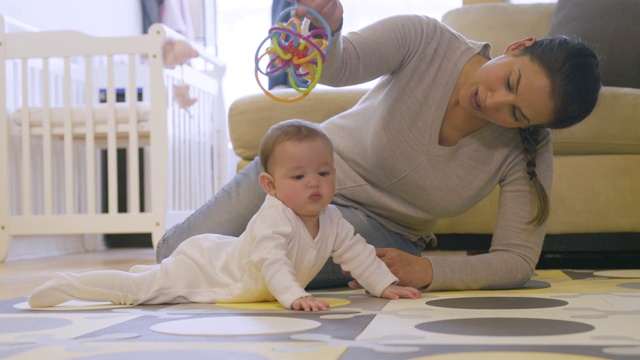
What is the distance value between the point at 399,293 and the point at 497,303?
6.6 inches

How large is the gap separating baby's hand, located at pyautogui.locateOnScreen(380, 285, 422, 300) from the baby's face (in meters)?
0.18

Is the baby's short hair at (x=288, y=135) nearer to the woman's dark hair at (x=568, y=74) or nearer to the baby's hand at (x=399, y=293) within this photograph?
the baby's hand at (x=399, y=293)

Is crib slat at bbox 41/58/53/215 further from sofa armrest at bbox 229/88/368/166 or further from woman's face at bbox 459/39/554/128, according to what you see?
woman's face at bbox 459/39/554/128

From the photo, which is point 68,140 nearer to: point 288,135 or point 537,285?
point 288,135

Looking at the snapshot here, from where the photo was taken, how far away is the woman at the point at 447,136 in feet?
4.39

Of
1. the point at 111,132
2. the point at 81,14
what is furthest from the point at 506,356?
the point at 81,14

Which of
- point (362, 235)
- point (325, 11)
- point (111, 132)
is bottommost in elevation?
point (362, 235)

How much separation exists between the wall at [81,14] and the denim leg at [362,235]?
217 centimetres

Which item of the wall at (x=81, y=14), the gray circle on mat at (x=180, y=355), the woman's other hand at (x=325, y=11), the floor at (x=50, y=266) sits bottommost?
the floor at (x=50, y=266)

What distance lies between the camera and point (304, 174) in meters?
1.32

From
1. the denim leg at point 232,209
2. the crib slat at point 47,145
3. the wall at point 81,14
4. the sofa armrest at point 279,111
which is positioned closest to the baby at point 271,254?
the denim leg at point 232,209

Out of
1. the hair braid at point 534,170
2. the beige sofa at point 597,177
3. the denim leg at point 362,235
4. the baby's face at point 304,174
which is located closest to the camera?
the baby's face at point 304,174

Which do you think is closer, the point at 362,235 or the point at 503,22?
the point at 362,235

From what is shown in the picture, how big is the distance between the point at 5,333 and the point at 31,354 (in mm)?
196
